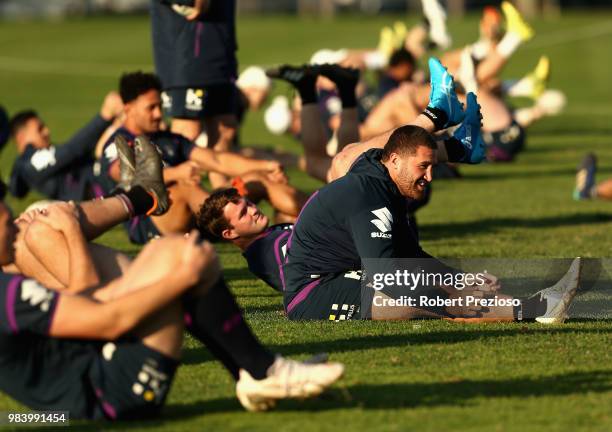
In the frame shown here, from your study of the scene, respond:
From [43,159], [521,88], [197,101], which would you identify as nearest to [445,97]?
[197,101]

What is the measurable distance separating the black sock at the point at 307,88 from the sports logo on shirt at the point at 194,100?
1091mm

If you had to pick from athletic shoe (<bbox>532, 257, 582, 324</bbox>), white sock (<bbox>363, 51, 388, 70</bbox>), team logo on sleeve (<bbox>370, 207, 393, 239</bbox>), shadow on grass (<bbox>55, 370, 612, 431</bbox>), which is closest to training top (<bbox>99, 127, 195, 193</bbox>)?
team logo on sleeve (<bbox>370, 207, 393, 239</bbox>)

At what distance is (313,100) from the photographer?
12.1 metres

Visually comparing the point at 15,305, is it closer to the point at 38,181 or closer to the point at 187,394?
the point at 187,394

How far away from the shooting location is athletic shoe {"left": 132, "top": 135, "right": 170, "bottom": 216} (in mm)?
7789

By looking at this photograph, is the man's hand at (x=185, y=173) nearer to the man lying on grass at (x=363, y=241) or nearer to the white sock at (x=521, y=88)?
the man lying on grass at (x=363, y=241)

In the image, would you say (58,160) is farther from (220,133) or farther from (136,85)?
(136,85)

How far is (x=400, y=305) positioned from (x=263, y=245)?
125cm

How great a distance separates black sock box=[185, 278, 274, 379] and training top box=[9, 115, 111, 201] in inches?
307

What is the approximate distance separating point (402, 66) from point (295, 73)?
22.7ft

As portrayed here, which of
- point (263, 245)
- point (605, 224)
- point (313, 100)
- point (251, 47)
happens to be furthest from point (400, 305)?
point (251, 47)

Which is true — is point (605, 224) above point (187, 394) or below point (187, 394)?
below

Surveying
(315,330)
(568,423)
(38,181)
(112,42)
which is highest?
(568,423)

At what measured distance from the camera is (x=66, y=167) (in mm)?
13789
